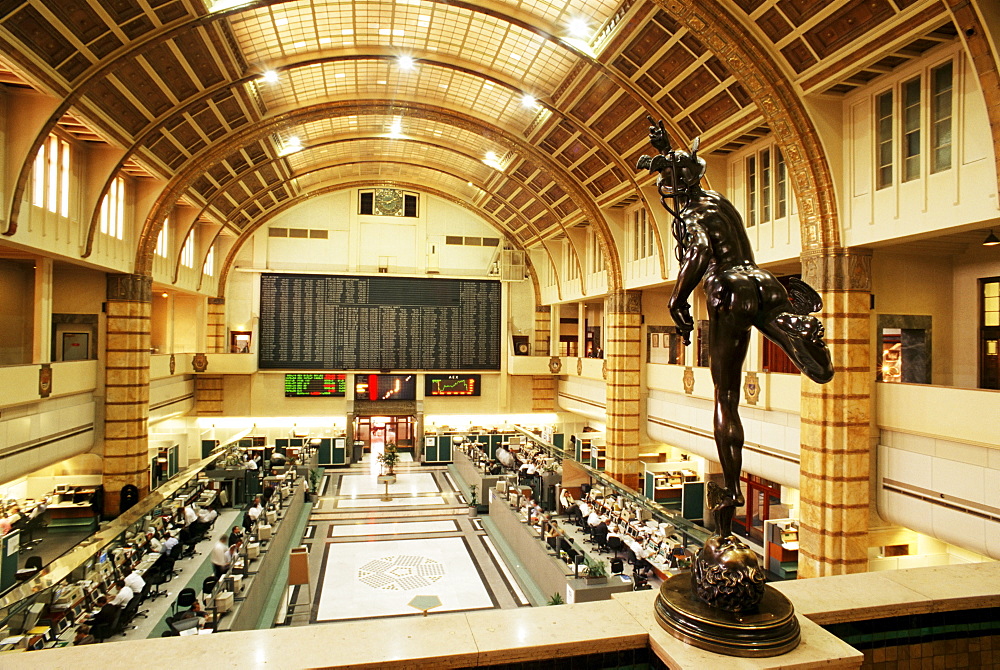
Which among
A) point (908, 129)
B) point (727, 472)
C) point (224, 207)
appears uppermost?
point (224, 207)

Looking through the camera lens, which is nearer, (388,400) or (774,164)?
(774,164)

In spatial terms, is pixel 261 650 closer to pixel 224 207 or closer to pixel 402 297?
pixel 224 207

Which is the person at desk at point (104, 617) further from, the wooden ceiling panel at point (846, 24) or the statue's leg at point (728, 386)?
the wooden ceiling panel at point (846, 24)

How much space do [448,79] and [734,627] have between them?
56.9 ft

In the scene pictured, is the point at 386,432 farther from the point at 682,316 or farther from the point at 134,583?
the point at 682,316

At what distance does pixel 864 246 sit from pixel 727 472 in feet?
28.0

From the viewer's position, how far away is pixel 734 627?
2527 millimetres

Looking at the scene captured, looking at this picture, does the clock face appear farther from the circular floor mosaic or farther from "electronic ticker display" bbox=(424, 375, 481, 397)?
the circular floor mosaic

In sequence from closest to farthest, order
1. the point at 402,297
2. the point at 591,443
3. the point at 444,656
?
the point at 444,656 < the point at 591,443 < the point at 402,297

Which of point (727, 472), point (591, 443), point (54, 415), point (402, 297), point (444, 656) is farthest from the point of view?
point (402, 297)

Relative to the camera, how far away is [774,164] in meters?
12.3

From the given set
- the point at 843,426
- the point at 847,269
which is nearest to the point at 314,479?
the point at 843,426

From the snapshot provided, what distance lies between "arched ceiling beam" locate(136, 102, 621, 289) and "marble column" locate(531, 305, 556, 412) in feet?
29.3

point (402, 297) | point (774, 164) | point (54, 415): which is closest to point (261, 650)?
point (774, 164)
